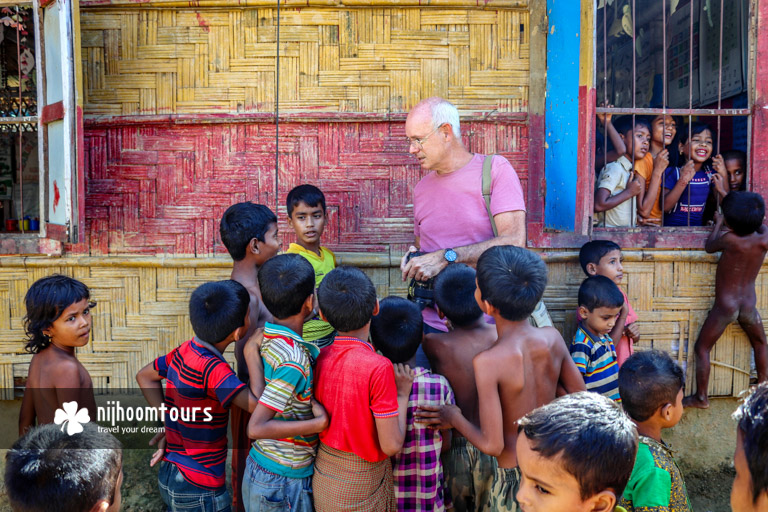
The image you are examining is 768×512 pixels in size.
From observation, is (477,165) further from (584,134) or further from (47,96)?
(47,96)

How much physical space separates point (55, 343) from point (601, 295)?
284cm

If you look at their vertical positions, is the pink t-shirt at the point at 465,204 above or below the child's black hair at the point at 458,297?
above

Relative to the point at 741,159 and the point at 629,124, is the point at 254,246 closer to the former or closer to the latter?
the point at 629,124

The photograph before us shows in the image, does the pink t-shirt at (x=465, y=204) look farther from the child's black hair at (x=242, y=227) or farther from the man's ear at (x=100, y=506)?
the man's ear at (x=100, y=506)

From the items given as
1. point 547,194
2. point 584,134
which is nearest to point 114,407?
point 547,194

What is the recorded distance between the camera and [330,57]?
4258 millimetres

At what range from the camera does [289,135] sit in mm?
4281

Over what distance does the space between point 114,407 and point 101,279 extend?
35.1 inches

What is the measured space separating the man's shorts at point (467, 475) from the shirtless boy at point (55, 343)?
168 centimetres

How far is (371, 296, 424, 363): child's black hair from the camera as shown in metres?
2.62

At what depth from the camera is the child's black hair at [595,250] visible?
3.84 metres

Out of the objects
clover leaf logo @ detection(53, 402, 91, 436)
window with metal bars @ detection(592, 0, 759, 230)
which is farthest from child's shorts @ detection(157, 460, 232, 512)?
window with metal bars @ detection(592, 0, 759, 230)

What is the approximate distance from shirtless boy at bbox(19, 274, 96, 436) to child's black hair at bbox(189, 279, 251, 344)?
2.06 ft

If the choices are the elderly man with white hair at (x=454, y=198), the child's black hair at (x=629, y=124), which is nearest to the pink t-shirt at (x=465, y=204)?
the elderly man with white hair at (x=454, y=198)
